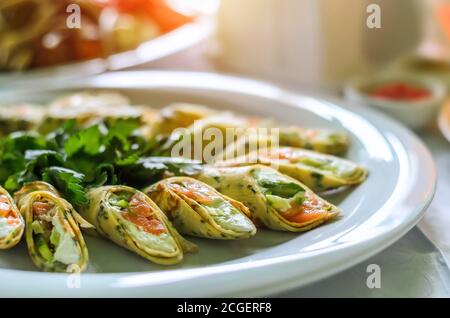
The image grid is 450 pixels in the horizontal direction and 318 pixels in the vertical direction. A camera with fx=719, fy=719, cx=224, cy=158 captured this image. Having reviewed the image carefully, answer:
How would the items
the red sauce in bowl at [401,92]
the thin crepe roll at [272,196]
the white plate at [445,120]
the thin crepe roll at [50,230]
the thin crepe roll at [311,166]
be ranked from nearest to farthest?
the thin crepe roll at [50,230] → the thin crepe roll at [272,196] → the thin crepe roll at [311,166] → the white plate at [445,120] → the red sauce in bowl at [401,92]

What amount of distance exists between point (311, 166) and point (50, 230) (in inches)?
20.7

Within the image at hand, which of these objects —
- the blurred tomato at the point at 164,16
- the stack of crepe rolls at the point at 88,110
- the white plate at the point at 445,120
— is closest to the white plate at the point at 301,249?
the white plate at the point at 445,120

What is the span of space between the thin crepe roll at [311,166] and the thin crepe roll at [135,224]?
245 mm

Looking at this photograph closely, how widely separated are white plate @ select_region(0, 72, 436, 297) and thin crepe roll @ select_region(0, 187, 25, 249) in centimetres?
4

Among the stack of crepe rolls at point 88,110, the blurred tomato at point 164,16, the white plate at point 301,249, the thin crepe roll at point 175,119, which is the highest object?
the blurred tomato at point 164,16

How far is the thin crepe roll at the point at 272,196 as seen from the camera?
1.24 meters

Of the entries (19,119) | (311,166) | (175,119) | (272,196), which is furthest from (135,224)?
(19,119)

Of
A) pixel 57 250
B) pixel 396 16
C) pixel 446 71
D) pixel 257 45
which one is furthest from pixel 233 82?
pixel 57 250

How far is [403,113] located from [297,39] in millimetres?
403

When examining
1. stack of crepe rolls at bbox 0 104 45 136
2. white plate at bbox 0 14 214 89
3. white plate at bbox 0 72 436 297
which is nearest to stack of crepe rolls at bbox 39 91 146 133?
stack of crepe rolls at bbox 0 104 45 136

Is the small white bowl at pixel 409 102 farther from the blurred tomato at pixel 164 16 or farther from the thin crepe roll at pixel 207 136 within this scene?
the blurred tomato at pixel 164 16

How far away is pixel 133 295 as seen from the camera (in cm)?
101

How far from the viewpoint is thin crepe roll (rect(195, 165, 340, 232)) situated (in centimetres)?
124

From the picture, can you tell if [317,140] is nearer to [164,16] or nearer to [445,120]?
[445,120]
